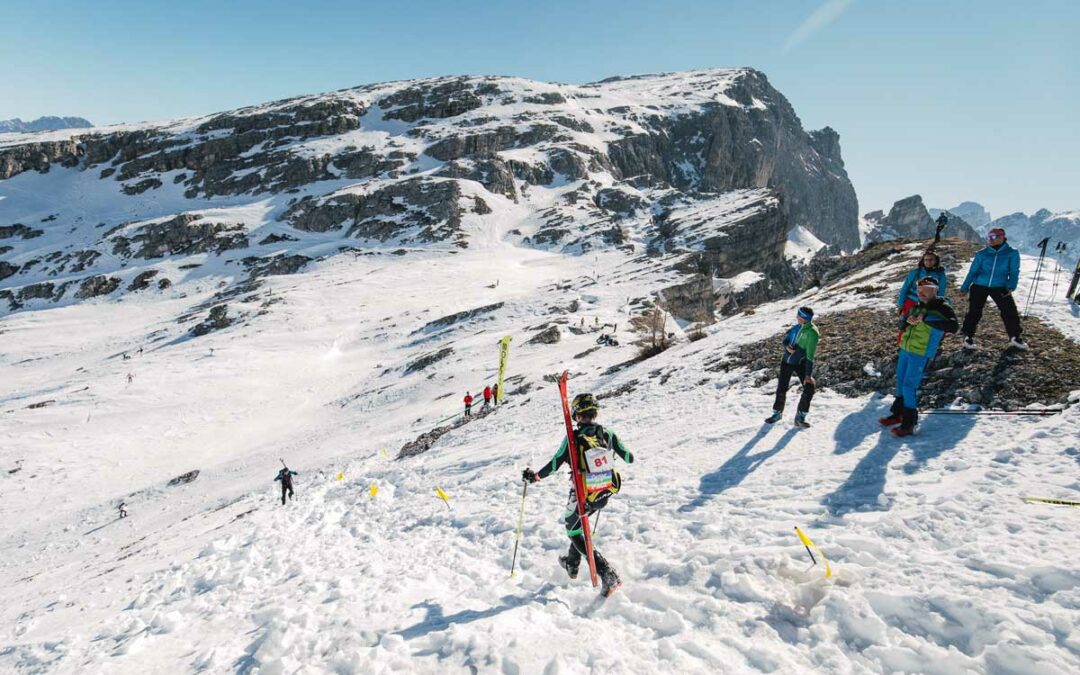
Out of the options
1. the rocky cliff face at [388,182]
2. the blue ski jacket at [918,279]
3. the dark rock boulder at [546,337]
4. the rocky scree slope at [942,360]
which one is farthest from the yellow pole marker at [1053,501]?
the rocky cliff face at [388,182]

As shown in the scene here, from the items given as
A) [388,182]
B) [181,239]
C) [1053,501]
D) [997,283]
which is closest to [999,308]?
[997,283]

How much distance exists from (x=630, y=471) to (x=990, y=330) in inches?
370

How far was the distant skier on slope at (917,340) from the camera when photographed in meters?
8.33

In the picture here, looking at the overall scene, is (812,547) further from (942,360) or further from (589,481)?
(942,360)

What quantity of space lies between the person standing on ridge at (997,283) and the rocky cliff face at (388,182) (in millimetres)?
61009

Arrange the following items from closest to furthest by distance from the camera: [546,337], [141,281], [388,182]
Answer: [546,337] < [141,281] < [388,182]

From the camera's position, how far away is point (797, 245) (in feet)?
532

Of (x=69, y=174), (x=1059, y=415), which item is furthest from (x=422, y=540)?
(x=69, y=174)

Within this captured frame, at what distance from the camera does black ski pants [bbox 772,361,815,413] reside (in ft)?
32.6

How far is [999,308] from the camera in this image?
10.4 metres

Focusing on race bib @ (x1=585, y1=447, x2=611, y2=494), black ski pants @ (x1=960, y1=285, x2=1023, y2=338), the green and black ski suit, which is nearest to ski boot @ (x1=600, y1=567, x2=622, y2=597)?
the green and black ski suit

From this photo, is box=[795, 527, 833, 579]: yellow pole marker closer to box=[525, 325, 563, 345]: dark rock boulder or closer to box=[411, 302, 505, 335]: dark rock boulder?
box=[525, 325, 563, 345]: dark rock boulder

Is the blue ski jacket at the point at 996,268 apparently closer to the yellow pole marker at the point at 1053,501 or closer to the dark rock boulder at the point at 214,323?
the yellow pole marker at the point at 1053,501

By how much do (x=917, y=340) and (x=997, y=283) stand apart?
3.75m
